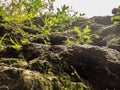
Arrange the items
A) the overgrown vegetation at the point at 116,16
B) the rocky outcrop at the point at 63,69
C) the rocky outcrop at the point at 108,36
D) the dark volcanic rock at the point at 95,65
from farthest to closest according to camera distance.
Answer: the overgrown vegetation at the point at 116,16 < the rocky outcrop at the point at 108,36 < the dark volcanic rock at the point at 95,65 < the rocky outcrop at the point at 63,69

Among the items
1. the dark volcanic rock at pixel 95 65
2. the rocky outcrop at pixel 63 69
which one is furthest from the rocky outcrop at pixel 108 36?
the dark volcanic rock at pixel 95 65

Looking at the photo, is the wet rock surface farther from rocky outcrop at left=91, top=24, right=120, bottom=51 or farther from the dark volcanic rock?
rocky outcrop at left=91, top=24, right=120, bottom=51

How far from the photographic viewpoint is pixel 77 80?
3650 millimetres

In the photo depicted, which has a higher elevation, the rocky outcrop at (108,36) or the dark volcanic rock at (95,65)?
the dark volcanic rock at (95,65)

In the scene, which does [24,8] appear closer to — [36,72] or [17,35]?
[17,35]

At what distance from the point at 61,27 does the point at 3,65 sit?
3563mm

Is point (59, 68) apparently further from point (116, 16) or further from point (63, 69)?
point (116, 16)

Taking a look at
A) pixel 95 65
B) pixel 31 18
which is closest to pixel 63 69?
pixel 95 65

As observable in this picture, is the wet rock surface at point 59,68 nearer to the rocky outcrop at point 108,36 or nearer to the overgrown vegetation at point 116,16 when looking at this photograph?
the rocky outcrop at point 108,36

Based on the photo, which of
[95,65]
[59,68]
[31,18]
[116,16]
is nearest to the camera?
[59,68]

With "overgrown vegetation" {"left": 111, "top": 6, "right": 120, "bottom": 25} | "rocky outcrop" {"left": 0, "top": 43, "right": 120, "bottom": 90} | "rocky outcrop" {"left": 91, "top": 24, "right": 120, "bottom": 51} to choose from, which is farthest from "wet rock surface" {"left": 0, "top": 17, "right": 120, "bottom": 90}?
"overgrown vegetation" {"left": 111, "top": 6, "right": 120, "bottom": 25}

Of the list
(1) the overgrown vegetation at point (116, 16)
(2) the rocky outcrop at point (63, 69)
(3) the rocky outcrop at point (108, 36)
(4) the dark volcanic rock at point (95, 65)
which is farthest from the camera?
(1) the overgrown vegetation at point (116, 16)

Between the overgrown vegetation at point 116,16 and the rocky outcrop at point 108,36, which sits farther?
the overgrown vegetation at point 116,16

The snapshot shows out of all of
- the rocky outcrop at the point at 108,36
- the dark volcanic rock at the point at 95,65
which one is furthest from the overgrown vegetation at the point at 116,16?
the dark volcanic rock at the point at 95,65
